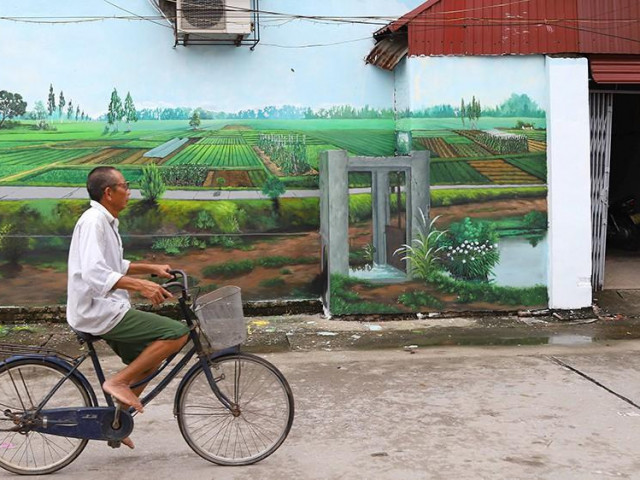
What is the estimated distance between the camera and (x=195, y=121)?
880 cm

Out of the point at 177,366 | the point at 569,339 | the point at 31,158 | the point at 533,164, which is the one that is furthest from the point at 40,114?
the point at 569,339

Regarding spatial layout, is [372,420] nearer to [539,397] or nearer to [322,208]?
[539,397]

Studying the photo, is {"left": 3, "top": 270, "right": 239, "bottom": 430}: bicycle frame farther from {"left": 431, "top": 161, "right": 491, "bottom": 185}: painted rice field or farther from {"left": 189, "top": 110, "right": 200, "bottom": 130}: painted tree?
{"left": 431, "top": 161, "right": 491, "bottom": 185}: painted rice field

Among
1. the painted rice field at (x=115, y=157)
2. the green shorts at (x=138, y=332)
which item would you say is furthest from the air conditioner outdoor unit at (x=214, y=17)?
the green shorts at (x=138, y=332)

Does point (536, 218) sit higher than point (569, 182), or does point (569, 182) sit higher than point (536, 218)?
point (569, 182)

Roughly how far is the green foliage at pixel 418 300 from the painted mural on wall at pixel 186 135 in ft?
3.83

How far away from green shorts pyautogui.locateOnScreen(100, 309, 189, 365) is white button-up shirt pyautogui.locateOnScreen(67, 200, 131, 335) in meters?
0.05


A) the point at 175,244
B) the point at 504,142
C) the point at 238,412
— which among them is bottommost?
the point at 238,412

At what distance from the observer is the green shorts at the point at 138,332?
160 inches

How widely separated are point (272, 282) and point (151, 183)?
195 centimetres

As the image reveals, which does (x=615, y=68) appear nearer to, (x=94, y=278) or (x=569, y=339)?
(x=569, y=339)

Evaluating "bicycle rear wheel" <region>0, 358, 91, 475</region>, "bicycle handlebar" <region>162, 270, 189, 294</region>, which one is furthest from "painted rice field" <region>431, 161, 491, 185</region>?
"bicycle rear wheel" <region>0, 358, 91, 475</region>

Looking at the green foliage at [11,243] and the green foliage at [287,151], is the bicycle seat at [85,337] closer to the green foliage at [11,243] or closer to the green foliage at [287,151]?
the green foliage at [11,243]

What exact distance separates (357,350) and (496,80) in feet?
12.5
